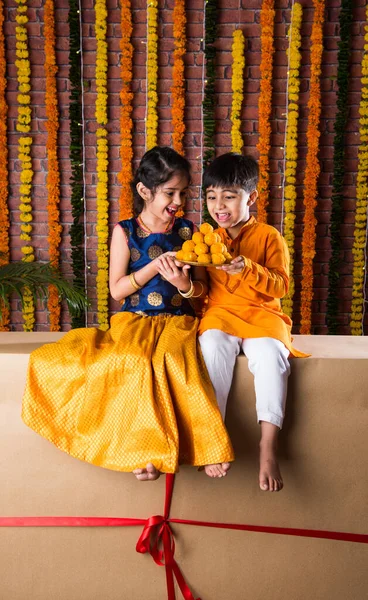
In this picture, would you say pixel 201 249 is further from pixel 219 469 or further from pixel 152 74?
pixel 152 74

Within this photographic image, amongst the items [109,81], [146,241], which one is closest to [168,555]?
[146,241]

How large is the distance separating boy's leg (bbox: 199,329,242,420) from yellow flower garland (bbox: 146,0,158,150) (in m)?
2.40

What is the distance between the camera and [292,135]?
3865 mm

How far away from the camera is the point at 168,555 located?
186 cm

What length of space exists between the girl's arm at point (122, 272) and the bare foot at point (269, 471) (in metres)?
0.75

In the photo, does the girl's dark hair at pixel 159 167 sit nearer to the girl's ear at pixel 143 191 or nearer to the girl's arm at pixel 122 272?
the girl's ear at pixel 143 191

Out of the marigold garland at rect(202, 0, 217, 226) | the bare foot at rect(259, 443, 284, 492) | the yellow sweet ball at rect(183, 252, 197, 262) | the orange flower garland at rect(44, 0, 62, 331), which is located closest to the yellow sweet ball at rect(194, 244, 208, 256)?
the yellow sweet ball at rect(183, 252, 197, 262)

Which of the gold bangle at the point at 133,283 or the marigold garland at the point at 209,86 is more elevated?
the marigold garland at the point at 209,86

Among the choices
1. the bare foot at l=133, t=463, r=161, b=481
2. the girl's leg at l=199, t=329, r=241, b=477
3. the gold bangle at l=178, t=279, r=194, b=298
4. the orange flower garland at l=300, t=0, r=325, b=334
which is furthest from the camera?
the orange flower garland at l=300, t=0, r=325, b=334

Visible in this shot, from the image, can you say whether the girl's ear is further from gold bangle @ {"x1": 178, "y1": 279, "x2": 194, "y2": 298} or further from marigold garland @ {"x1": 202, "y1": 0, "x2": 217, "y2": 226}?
marigold garland @ {"x1": 202, "y1": 0, "x2": 217, "y2": 226}

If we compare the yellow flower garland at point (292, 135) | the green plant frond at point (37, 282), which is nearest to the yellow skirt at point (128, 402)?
the green plant frond at point (37, 282)

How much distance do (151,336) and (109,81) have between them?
8.53 ft

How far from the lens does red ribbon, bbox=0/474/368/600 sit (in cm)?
186

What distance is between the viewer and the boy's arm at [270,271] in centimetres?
187
